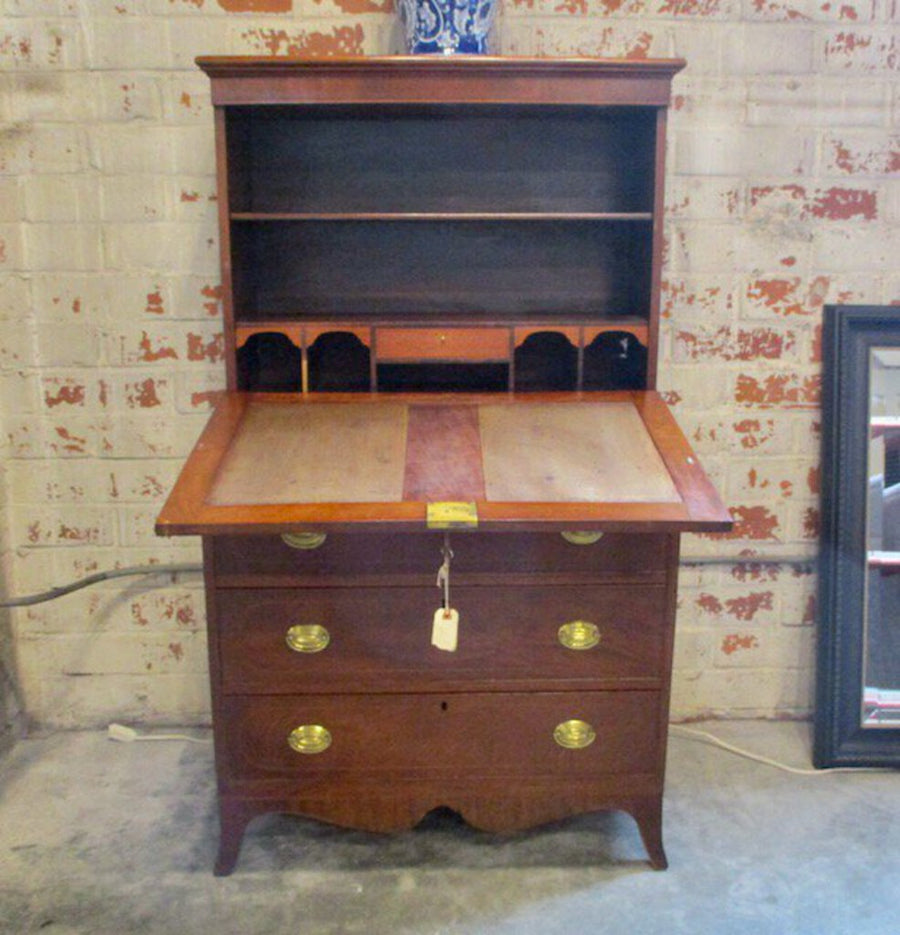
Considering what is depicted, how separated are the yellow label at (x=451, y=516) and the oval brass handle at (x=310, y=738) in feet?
1.79

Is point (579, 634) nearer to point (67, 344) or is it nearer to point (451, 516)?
point (451, 516)

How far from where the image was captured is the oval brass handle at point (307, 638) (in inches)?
75.7

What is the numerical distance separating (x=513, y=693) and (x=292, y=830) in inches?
25.2

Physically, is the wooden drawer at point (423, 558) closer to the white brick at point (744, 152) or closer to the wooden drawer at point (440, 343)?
the wooden drawer at point (440, 343)

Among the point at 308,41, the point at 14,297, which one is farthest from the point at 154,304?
the point at 308,41

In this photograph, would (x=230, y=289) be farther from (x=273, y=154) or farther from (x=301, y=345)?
(x=273, y=154)

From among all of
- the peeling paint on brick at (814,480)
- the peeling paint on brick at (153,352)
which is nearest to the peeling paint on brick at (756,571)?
the peeling paint on brick at (814,480)

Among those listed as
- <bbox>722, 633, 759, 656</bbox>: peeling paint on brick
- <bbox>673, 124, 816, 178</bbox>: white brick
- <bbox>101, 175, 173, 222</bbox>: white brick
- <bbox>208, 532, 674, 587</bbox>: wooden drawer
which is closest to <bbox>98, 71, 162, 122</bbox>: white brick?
Result: <bbox>101, 175, 173, 222</bbox>: white brick

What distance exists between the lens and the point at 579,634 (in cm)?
194

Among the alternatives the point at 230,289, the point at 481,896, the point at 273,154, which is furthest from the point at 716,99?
the point at 481,896

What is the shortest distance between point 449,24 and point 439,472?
955 mm

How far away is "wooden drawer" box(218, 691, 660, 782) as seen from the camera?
6.48 ft

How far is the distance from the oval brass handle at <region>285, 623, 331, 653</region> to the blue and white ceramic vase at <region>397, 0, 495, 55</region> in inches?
47.7

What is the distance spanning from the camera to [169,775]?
244 cm
